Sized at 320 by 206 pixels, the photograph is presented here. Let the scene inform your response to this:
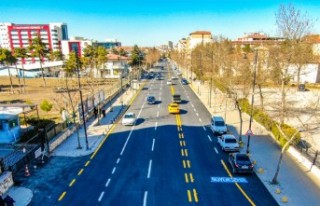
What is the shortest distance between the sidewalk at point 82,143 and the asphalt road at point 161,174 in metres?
1.36

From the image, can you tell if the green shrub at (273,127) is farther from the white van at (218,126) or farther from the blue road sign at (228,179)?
the blue road sign at (228,179)

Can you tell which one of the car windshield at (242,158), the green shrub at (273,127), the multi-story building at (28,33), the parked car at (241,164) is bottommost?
the parked car at (241,164)

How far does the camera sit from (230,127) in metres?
32.3

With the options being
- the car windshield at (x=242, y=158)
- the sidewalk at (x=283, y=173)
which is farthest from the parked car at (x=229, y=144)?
the car windshield at (x=242, y=158)

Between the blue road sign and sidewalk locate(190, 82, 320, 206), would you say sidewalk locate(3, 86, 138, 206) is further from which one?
sidewalk locate(190, 82, 320, 206)

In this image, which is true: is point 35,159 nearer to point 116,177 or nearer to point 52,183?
point 52,183

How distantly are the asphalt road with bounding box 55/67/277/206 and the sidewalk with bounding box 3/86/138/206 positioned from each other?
1.36 metres

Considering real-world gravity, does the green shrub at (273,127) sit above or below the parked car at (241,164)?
above

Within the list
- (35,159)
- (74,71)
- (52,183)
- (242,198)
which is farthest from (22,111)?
(74,71)

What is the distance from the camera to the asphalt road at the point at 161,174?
1695cm

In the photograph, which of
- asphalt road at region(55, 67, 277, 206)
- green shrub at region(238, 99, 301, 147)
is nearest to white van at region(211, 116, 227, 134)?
asphalt road at region(55, 67, 277, 206)

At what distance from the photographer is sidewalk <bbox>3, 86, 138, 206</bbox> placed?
56.8 ft

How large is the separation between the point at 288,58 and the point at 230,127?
10.8 meters

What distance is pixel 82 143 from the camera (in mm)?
26688
